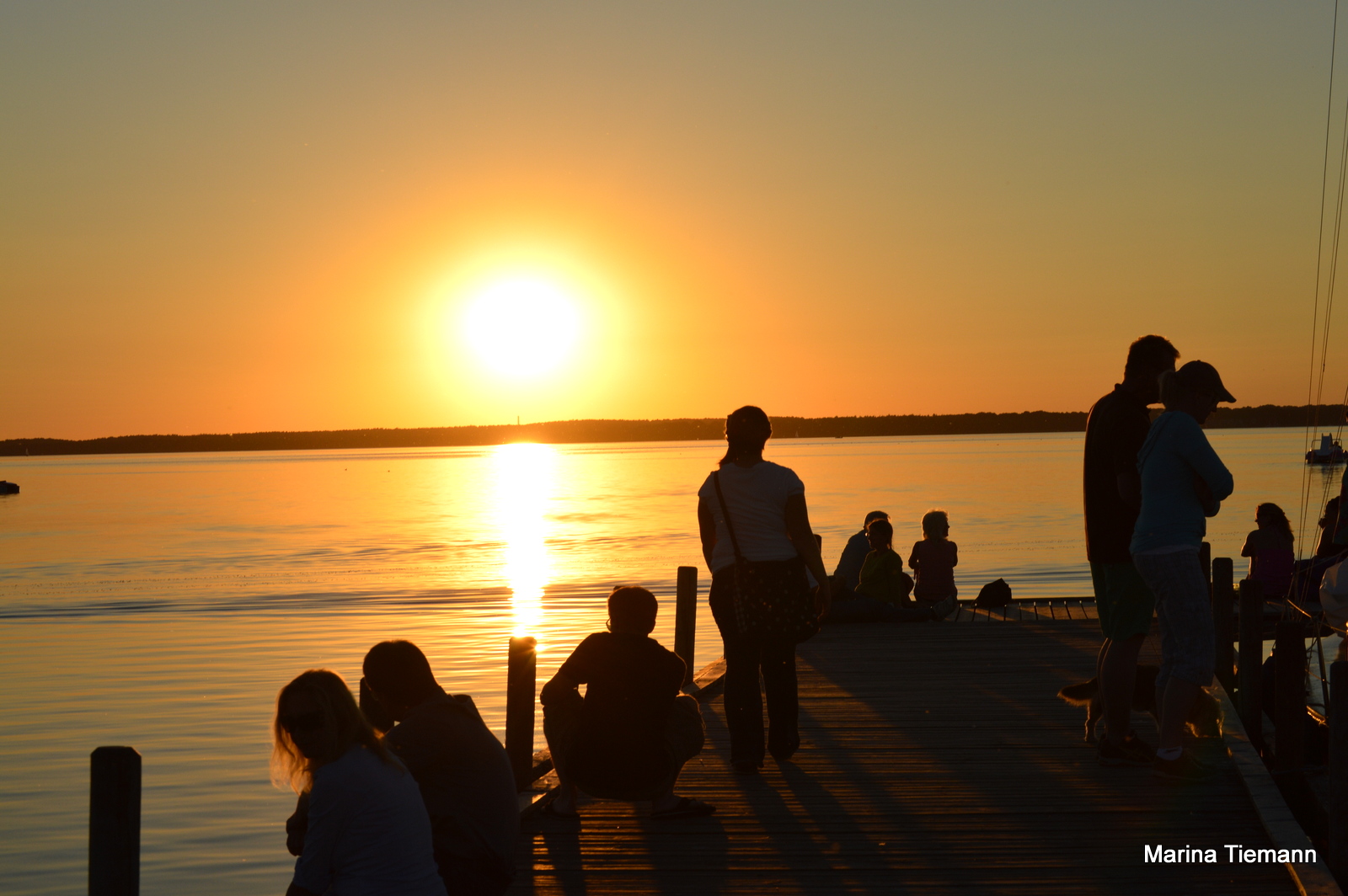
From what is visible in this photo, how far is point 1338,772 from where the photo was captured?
5250 mm

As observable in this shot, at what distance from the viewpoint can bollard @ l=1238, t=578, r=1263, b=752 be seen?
8.51 m

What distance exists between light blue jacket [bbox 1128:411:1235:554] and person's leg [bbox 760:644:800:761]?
1948 millimetres

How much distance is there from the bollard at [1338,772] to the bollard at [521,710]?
3.95 meters

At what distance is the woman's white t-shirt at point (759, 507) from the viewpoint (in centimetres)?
645

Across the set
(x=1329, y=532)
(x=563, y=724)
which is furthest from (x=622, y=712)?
(x=1329, y=532)

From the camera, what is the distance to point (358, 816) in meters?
3.70

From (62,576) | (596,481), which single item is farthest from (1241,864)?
(596,481)

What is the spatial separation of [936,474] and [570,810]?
7802 cm

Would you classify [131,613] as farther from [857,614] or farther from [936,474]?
[936,474]

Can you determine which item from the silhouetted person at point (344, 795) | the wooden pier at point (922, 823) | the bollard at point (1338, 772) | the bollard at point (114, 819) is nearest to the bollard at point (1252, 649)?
the wooden pier at point (922, 823)

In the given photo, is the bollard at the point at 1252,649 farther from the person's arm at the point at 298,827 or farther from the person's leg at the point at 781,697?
the person's arm at the point at 298,827

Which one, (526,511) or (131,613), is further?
(526,511)

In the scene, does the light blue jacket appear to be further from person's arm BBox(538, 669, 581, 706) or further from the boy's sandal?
person's arm BBox(538, 669, 581, 706)

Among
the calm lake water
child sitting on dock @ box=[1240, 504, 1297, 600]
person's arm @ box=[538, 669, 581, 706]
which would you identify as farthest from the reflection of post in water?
person's arm @ box=[538, 669, 581, 706]
